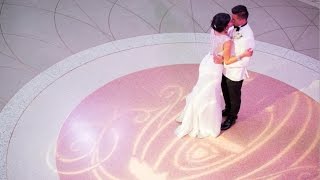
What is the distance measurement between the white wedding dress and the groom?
78 millimetres

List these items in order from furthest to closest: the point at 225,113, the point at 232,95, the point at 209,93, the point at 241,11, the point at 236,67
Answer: the point at 225,113 < the point at 232,95 < the point at 209,93 < the point at 236,67 < the point at 241,11

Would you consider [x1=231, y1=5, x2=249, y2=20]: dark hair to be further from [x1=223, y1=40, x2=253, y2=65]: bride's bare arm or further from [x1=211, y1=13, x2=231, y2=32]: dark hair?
[x1=223, y1=40, x2=253, y2=65]: bride's bare arm

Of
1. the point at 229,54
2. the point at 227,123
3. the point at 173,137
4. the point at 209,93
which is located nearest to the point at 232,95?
the point at 209,93

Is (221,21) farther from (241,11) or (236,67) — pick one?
(236,67)

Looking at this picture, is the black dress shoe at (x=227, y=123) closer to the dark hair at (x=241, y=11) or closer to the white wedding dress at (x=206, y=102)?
the white wedding dress at (x=206, y=102)

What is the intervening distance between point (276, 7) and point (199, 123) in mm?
2651

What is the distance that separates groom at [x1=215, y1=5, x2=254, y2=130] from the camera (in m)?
3.09

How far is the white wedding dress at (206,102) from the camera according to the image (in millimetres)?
3312

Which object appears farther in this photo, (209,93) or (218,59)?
(209,93)

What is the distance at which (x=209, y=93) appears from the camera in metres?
3.45

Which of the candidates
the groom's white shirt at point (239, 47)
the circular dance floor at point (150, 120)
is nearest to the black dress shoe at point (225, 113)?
the circular dance floor at point (150, 120)

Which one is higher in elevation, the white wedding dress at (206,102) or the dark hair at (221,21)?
the dark hair at (221,21)

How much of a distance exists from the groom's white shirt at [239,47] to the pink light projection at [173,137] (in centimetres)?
68

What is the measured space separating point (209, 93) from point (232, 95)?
246mm
